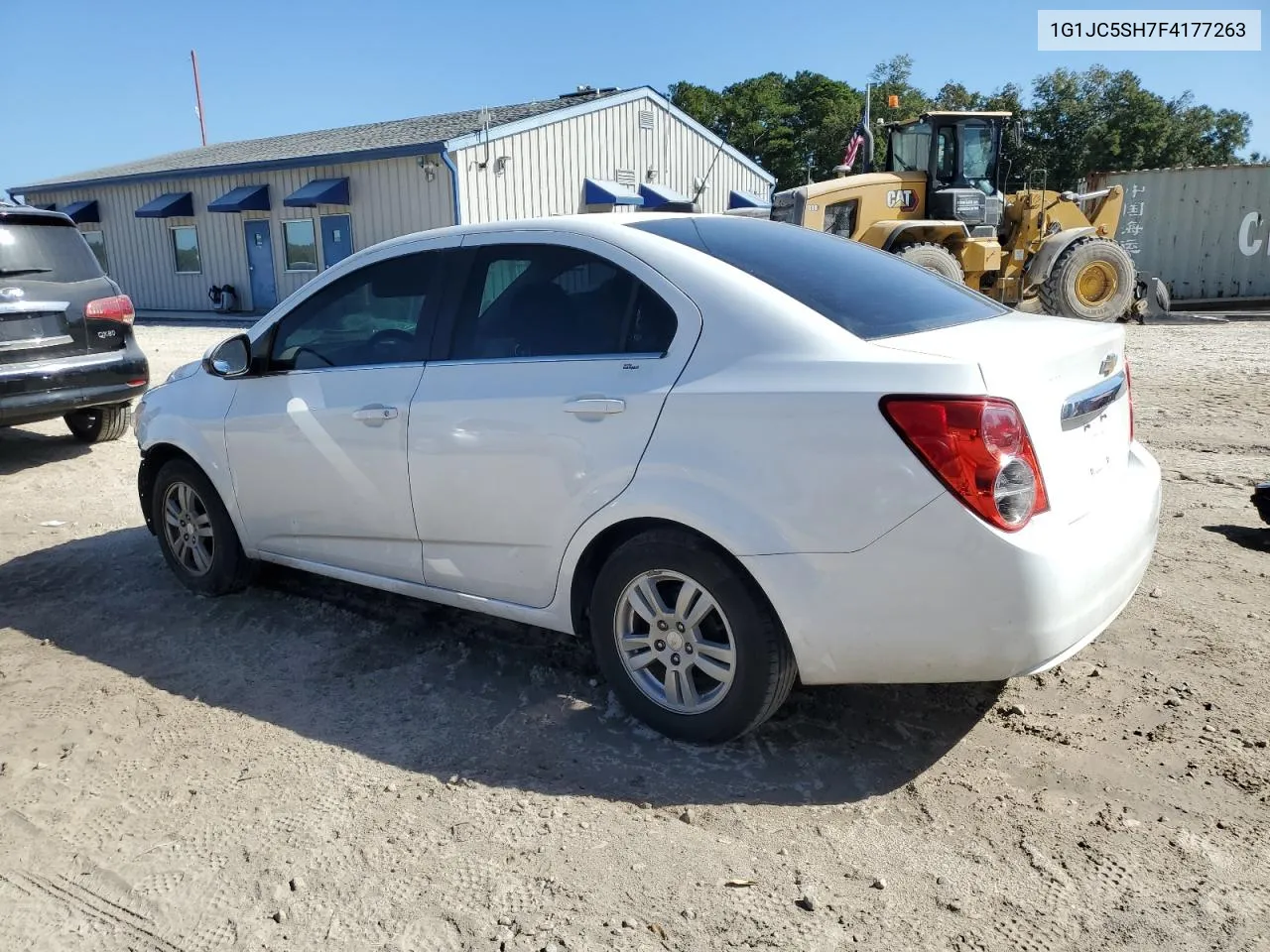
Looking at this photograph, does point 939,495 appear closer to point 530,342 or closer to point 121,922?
point 530,342

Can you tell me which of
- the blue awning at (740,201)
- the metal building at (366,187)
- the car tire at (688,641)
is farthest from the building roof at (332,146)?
the car tire at (688,641)

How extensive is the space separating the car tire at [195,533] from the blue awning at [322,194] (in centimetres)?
1657

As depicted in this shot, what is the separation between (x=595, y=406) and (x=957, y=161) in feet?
41.7

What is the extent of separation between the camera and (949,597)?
258 centimetres

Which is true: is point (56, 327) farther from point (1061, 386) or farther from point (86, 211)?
point (86, 211)

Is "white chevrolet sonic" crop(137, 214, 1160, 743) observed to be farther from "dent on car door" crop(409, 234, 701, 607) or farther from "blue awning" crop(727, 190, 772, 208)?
"blue awning" crop(727, 190, 772, 208)

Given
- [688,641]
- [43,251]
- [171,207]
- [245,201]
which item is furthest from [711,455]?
[171,207]

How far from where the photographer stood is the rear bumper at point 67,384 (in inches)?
267

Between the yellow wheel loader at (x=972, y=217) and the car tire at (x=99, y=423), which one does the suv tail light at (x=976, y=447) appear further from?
the yellow wheel loader at (x=972, y=217)

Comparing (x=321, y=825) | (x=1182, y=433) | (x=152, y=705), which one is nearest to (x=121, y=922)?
(x=321, y=825)

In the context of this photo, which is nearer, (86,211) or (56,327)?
(56,327)

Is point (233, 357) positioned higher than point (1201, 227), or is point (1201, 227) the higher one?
point (1201, 227)

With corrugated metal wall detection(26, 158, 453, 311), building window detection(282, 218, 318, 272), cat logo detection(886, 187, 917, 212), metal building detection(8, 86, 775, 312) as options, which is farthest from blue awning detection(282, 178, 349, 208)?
cat logo detection(886, 187, 917, 212)

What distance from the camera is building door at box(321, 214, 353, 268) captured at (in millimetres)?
20797
